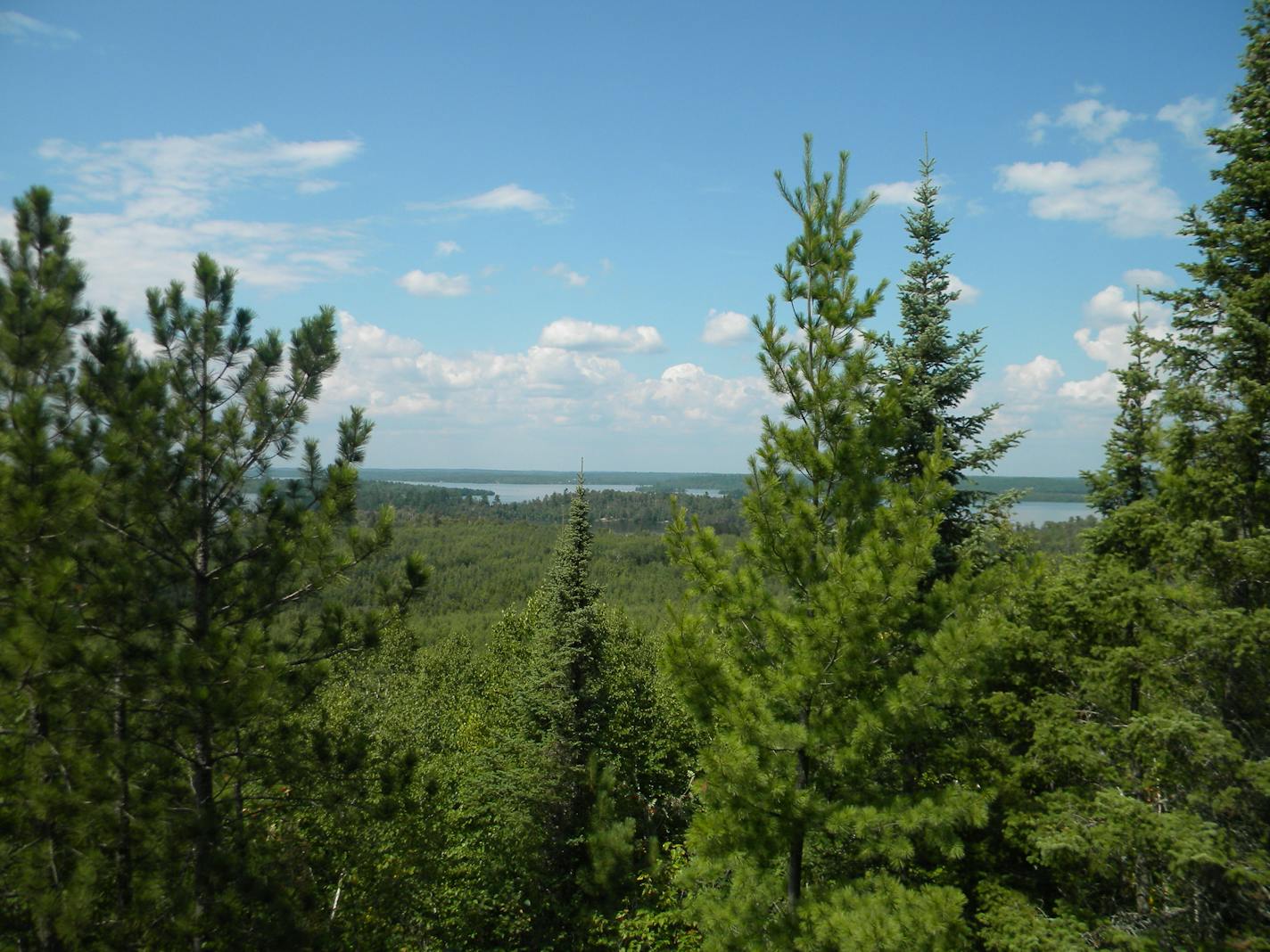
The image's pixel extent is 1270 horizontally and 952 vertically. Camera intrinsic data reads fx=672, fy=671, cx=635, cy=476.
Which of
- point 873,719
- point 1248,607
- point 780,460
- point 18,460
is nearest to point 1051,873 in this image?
point 1248,607

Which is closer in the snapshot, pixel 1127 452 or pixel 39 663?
pixel 39 663

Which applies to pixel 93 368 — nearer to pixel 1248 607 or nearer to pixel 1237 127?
pixel 1248 607

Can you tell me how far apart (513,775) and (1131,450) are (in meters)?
13.4

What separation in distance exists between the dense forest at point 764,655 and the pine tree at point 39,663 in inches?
0.9

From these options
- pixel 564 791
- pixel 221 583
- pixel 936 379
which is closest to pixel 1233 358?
pixel 936 379

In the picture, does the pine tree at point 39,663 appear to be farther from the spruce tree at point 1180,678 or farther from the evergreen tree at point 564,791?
the evergreen tree at point 564,791

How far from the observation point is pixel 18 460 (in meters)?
4.70

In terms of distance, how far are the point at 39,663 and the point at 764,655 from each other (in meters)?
5.62

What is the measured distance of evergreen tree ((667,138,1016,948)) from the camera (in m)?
5.58

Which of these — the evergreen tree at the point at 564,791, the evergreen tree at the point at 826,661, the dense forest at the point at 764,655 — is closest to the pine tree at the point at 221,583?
the dense forest at the point at 764,655

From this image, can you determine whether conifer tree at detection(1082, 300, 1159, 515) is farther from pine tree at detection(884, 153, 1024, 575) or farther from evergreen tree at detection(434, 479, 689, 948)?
evergreen tree at detection(434, 479, 689, 948)

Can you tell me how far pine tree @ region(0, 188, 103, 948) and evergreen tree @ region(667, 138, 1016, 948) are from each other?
4.56 metres

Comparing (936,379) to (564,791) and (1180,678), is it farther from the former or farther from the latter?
(564,791)

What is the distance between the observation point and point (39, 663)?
4387 millimetres
